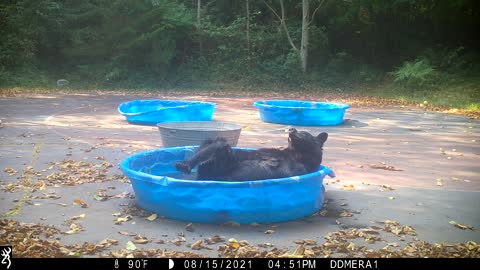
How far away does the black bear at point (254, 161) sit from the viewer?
5363 millimetres

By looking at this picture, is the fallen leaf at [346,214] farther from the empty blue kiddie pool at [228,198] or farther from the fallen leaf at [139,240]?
the fallen leaf at [139,240]

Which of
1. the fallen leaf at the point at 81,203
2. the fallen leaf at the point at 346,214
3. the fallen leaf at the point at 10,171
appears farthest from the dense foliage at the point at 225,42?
the fallen leaf at the point at 346,214

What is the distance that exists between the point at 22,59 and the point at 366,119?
18.8 meters

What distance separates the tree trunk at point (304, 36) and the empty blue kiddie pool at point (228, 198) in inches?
838

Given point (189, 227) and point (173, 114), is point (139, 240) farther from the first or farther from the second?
point (173, 114)

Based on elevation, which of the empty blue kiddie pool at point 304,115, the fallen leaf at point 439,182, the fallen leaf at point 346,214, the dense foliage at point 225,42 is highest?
the dense foliage at point 225,42

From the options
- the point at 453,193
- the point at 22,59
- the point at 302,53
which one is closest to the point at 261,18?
the point at 302,53

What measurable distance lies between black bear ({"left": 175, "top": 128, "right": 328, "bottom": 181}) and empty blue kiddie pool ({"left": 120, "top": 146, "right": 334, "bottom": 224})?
1.15 ft

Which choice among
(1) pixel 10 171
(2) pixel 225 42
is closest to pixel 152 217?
(1) pixel 10 171

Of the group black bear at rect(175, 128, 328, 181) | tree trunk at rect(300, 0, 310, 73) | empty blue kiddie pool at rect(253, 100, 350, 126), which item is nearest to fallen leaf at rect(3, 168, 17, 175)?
black bear at rect(175, 128, 328, 181)

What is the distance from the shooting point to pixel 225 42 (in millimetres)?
26688

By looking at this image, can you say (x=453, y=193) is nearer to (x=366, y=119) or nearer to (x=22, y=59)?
(x=366, y=119)

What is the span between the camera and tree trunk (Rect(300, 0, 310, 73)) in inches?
998

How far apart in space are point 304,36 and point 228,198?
21990mm
